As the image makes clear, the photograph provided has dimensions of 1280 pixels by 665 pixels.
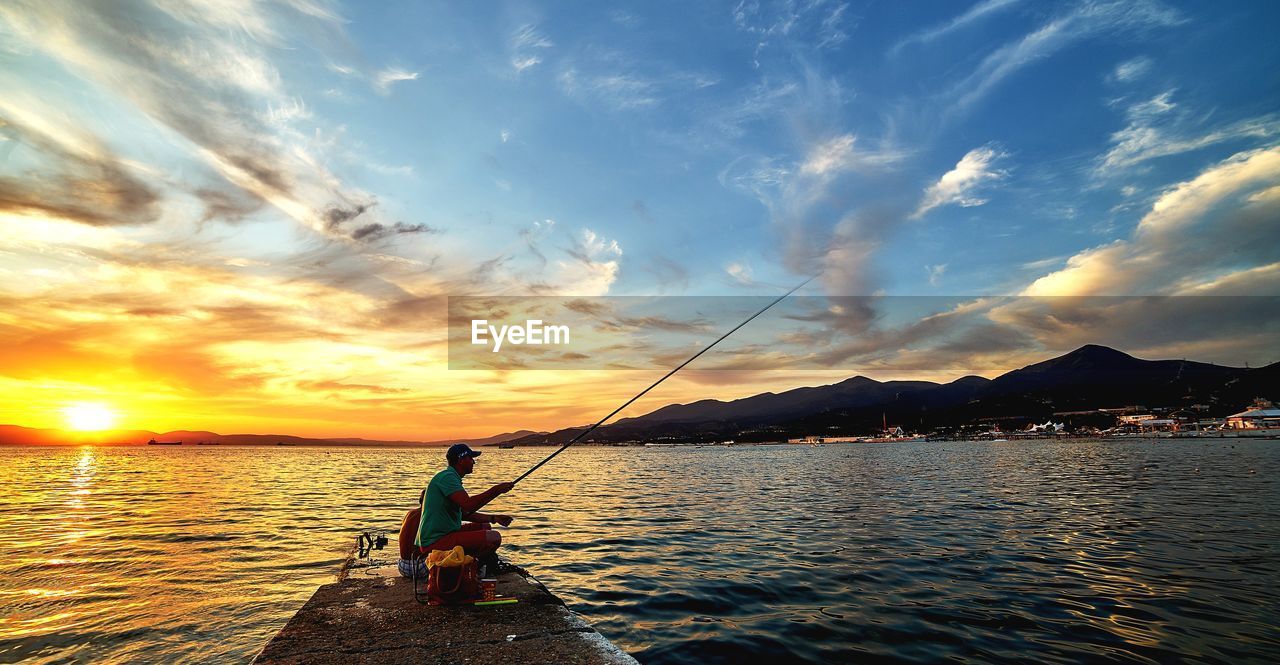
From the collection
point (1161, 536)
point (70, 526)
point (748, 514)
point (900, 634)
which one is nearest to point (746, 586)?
point (900, 634)

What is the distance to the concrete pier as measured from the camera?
18.1ft

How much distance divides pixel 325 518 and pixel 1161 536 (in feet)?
90.2

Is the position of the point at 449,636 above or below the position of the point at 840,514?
above

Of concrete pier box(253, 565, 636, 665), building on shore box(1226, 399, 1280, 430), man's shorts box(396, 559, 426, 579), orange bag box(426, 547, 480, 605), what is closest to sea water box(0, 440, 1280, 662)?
concrete pier box(253, 565, 636, 665)

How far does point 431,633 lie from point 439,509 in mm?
2017

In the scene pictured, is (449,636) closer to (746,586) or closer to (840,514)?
(746,586)

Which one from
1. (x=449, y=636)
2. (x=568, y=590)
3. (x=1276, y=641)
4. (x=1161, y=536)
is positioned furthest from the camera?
(x=1161, y=536)

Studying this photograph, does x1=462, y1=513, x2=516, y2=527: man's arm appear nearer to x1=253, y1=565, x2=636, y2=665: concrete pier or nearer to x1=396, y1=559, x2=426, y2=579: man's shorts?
x1=396, y1=559, x2=426, y2=579: man's shorts

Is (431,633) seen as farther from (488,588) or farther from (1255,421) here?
(1255,421)

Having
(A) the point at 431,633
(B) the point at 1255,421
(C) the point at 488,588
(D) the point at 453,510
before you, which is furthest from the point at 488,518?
(B) the point at 1255,421

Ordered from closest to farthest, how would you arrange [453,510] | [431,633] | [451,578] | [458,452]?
[431,633]
[451,578]
[453,510]
[458,452]

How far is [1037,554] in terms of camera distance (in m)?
14.0

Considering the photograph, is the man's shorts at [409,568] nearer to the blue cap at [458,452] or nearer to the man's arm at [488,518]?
the man's arm at [488,518]

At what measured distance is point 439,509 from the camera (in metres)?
8.00
